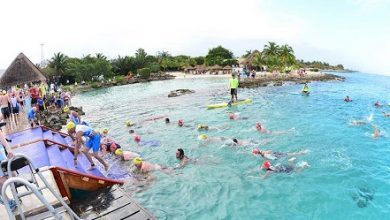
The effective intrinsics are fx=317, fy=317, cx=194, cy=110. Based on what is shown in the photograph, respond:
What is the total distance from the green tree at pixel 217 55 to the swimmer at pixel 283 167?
6198 cm

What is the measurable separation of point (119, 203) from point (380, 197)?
8198 mm

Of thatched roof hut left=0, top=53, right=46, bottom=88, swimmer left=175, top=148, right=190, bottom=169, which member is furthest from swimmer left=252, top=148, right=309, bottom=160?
thatched roof hut left=0, top=53, right=46, bottom=88

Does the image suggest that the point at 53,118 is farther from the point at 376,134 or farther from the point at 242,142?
the point at 376,134

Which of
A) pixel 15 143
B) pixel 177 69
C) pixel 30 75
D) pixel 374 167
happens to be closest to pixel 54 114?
pixel 30 75

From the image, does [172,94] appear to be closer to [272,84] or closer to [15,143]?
[272,84]

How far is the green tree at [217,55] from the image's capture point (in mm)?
74562

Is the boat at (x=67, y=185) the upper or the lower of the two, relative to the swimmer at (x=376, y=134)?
upper

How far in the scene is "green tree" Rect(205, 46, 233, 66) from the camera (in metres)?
74.6

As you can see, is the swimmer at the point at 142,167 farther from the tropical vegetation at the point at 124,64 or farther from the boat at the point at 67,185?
the tropical vegetation at the point at 124,64

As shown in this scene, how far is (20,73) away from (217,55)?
61209 millimetres

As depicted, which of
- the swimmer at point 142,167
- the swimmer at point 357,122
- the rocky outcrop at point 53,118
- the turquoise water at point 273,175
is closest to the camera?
the turquoise water at point 273,175

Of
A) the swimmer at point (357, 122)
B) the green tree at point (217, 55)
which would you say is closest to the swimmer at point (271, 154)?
the swimmer at point (357, 122)

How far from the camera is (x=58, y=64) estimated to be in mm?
57938

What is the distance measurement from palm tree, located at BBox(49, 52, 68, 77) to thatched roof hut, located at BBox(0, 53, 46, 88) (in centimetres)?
3954
